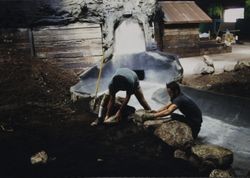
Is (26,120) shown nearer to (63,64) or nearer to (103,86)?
(103,86)

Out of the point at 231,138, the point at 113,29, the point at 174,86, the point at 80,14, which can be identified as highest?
the point at 80,14

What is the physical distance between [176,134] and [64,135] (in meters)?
2.90

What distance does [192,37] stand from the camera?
687 inches

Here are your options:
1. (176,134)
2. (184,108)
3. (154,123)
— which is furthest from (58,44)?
(176,134)

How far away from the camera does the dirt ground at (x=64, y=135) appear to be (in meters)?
6.44

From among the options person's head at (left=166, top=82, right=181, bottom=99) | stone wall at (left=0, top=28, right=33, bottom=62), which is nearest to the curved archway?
stone wall at (left=0, top=28, right=33, bottom=62)

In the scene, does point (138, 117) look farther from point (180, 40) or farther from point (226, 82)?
point (180, 40)

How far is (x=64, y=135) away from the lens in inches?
325

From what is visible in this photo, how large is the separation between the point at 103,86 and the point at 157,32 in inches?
235

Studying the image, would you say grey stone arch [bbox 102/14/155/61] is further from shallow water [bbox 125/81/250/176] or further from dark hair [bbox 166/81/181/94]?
dark hair [bbox 166/81/181/94]

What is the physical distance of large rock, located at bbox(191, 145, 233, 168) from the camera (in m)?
6.07

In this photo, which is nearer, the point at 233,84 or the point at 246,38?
the point at 233,84

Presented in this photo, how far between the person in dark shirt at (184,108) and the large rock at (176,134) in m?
0.22

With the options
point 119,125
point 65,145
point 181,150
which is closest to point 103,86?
point 119,125
